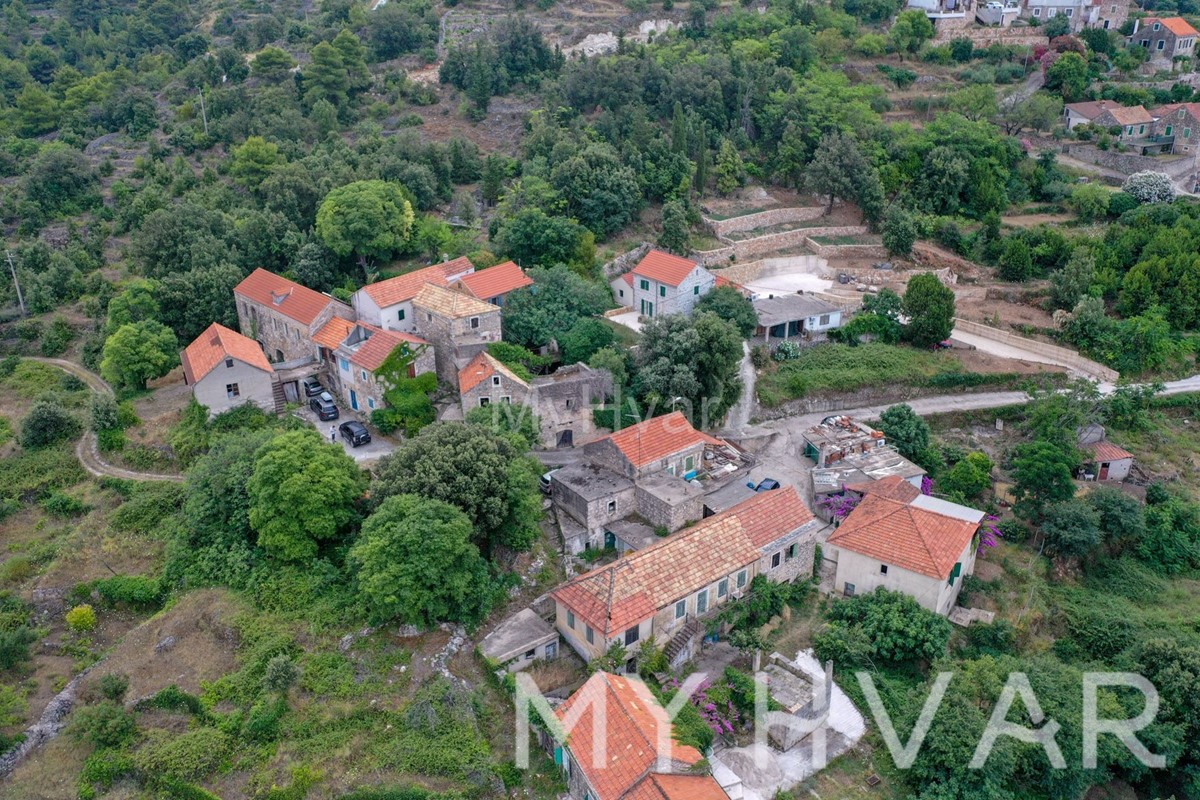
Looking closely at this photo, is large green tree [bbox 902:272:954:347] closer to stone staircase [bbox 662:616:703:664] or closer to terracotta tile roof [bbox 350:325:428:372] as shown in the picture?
stone staircase [bbox 662:616:703:664]

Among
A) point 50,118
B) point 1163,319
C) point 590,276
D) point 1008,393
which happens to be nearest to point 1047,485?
point 1008,393

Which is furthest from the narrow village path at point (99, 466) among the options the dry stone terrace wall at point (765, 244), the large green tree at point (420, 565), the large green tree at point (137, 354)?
the dry stone terrace wall at point (765, 244)

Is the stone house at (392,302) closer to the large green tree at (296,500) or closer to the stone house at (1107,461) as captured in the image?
the large green tree at (296,500)

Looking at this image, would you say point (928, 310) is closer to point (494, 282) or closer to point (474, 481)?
point (494, 282)

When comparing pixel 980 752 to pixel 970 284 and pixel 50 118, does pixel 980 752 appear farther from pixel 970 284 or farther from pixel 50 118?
pixel 50 118

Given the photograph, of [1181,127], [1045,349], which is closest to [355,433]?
[1045,349]

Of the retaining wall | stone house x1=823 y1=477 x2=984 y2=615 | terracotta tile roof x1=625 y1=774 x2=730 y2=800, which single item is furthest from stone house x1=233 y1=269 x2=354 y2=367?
the retaining wall
